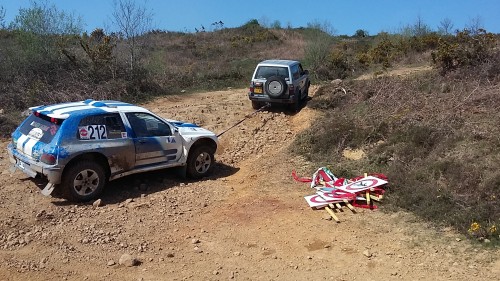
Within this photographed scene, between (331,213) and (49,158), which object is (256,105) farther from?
(49,158)

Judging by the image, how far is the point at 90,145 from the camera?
25.1ft

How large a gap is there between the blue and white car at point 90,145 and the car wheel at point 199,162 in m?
0.22

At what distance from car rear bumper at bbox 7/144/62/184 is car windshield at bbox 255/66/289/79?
356 inches

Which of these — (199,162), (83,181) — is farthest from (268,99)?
(83,181)

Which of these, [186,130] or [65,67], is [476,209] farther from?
[65,67]

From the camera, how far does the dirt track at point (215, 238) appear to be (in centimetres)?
580

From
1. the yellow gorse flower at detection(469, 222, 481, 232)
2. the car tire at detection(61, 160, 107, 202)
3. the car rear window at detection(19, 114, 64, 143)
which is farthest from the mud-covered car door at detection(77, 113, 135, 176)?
the yellow gorse flower at detection(469, 222, 481, 232)

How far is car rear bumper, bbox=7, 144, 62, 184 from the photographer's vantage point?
24.0ft

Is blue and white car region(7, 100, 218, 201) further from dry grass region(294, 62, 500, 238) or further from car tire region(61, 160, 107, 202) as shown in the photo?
dry grass region(294, 62, 500, 238)

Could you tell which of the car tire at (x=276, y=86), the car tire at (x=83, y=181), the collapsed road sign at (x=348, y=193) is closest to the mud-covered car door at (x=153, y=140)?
the car tire at (x=83, y=181)

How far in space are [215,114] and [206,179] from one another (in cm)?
591

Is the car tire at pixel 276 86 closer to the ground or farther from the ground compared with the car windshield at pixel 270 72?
closer to the ground

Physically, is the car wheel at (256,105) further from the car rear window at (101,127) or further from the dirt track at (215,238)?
the car rear window at (101,127)

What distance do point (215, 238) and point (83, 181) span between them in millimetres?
2544
